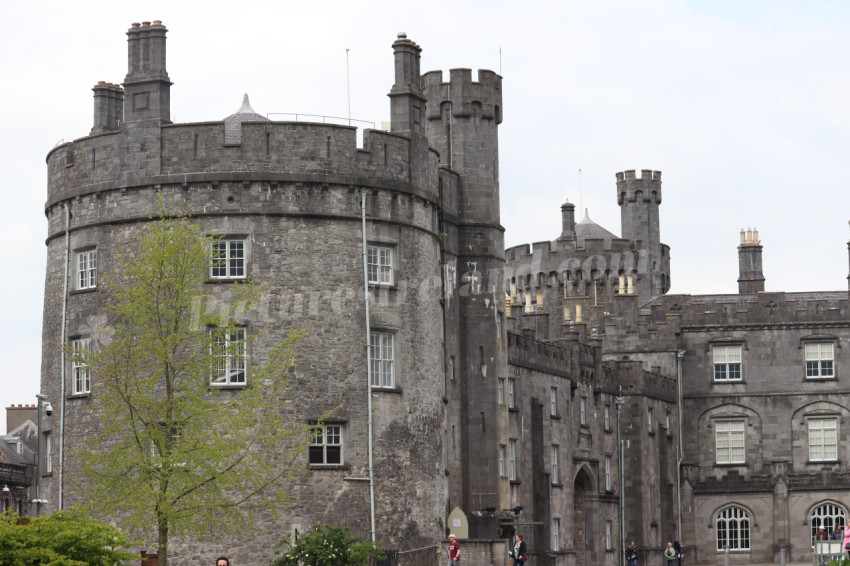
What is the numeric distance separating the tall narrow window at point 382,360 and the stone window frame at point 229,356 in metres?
3.49

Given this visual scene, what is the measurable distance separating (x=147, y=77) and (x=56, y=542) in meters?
16.9

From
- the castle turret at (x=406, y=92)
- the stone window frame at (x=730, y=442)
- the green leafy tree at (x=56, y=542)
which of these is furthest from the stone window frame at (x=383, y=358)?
the stone window frame at (x=730, y=442)

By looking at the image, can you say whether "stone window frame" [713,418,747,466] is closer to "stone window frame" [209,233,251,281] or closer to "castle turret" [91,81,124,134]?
"castle turret" [91,81,124,134]

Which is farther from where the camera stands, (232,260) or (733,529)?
(733,529)

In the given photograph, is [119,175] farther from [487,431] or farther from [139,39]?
[487,431]

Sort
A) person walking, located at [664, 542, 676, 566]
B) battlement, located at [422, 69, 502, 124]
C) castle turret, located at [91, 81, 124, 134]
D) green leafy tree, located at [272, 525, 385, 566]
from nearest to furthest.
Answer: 1. green leafy tree, located at [272, 525, 385, 566]
2. castle turret, located at [91, 81, 124, 134]
3. battlement, located at [422, 69, 502, 124]
4. person walking, located at [664, 542, 676, 566]

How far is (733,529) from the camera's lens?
3017 inches

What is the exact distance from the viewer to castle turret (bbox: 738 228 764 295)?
275 feet

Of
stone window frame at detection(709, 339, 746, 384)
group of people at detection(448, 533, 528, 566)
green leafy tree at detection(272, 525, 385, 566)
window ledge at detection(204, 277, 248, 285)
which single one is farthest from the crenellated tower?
stone window frame at detection(709, 339, 746, 384)

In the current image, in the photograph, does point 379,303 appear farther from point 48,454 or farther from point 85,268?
Answer: point 48,454

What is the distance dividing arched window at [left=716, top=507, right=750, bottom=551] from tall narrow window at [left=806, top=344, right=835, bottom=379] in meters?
7.39

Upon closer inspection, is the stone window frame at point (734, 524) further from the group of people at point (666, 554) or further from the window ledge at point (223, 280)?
the window ledge at point (223, 280)

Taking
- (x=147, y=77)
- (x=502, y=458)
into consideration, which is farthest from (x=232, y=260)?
(x=502, y=458)

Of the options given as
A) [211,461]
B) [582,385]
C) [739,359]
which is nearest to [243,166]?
[211,461]
